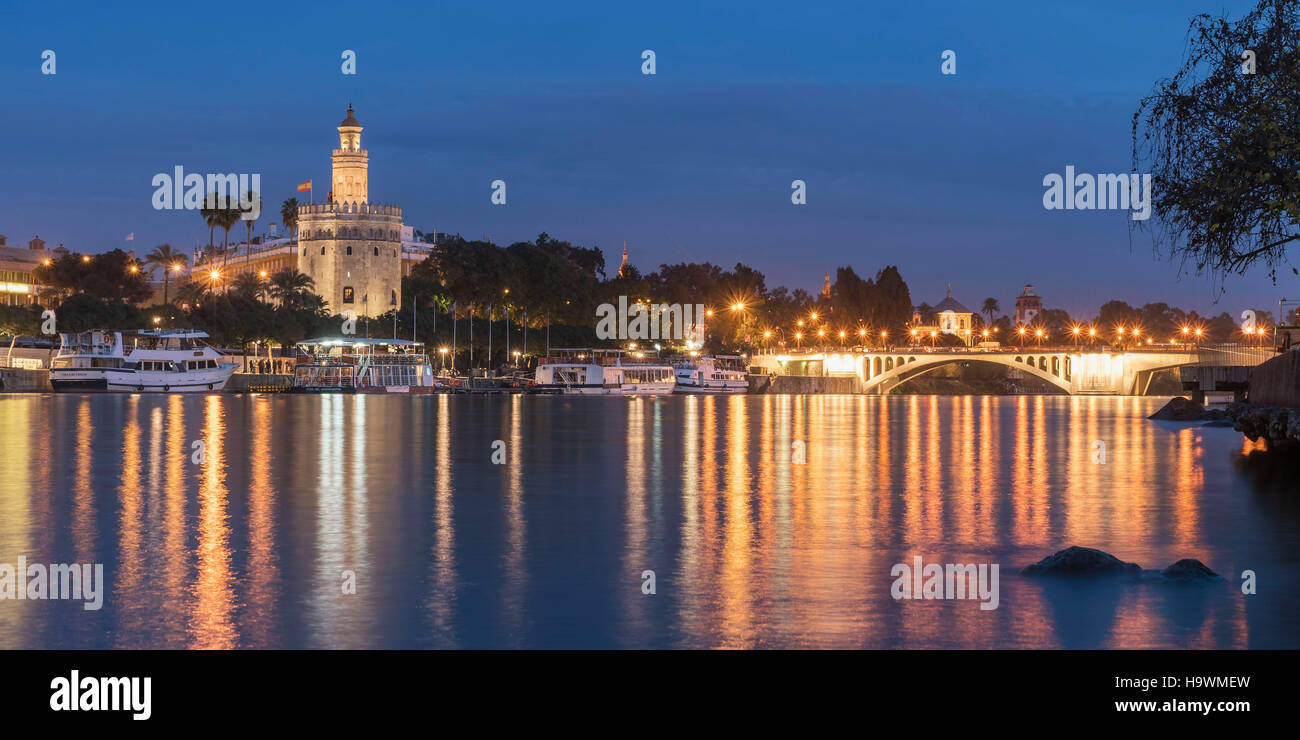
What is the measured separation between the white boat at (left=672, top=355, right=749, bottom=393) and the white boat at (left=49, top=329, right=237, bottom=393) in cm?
5190

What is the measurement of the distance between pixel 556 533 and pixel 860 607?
350 inches

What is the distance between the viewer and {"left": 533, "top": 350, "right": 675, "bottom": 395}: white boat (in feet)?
451

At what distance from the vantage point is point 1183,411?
263 ft

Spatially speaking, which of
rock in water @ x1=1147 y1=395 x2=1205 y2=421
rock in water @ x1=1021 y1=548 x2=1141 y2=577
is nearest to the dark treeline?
rock in water @ x1=1147 y1=395 x2=1205 y2=421

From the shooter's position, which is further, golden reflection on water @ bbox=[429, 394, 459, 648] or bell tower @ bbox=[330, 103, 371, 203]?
bell tower @ bbox=[330, 103, 371, 203]

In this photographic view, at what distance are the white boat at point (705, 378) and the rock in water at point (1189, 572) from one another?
133 m

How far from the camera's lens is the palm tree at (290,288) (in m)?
158

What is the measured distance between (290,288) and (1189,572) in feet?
488

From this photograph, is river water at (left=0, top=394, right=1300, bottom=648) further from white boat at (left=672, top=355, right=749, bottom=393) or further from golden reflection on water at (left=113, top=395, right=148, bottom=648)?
white boat at (left=672, top=355, right=749, bottom=393)

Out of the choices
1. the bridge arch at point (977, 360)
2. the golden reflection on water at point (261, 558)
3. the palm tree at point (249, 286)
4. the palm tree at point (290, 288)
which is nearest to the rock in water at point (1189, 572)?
the golden reflection on water at point (261, 558)

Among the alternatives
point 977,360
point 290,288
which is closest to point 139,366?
point 290,288

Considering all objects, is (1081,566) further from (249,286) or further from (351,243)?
(351,243)
